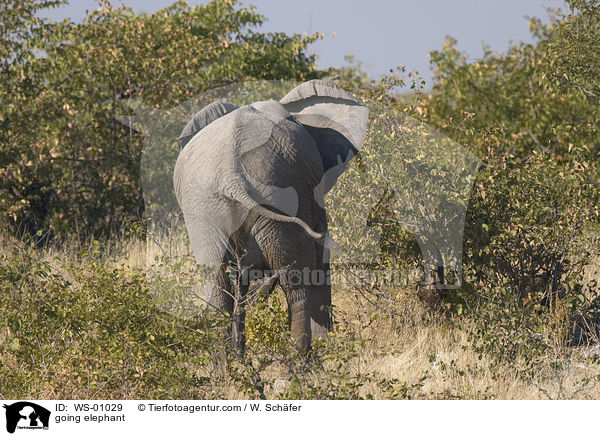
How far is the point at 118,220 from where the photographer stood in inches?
424

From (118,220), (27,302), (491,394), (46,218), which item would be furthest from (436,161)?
(46,218)

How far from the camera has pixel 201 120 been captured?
5.94 metres

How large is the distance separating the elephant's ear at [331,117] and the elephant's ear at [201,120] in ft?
1.69

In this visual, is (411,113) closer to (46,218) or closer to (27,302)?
(27,302)

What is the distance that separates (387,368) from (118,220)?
6034 mm

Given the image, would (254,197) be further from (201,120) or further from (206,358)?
(206,358)
